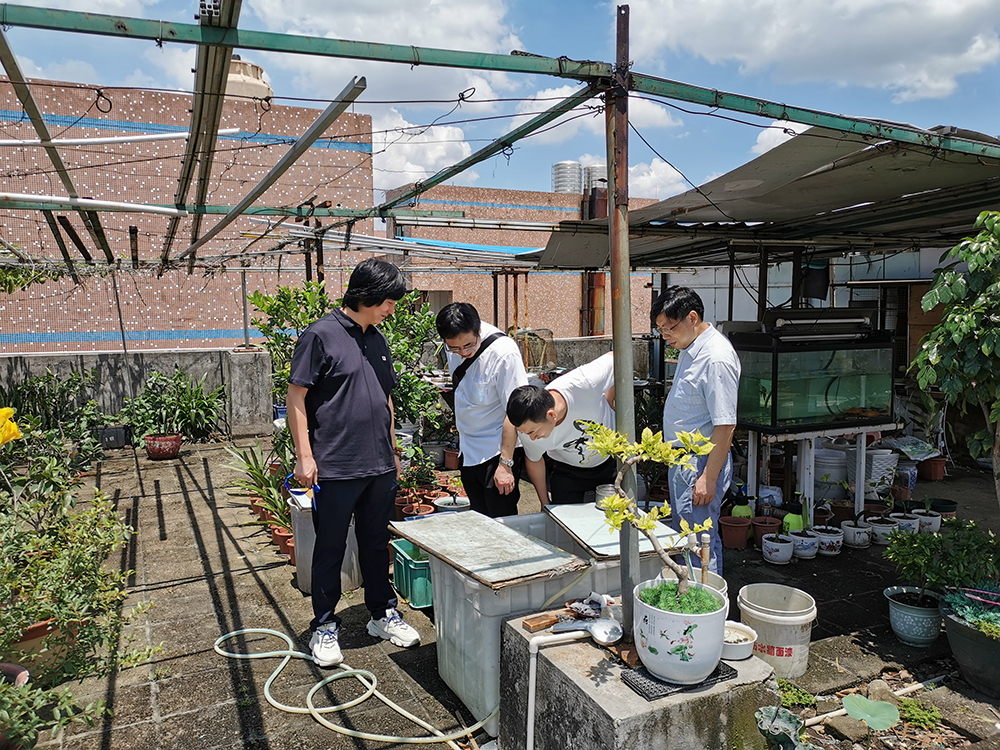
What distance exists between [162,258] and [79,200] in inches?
182

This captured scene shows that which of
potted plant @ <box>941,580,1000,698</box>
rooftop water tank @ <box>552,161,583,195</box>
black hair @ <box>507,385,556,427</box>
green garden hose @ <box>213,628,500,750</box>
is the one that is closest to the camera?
green garden hose @ <box>213,628,500,750</box>

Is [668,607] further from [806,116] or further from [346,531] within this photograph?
[806,116]

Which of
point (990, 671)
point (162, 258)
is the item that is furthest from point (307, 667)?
point (162, 258)

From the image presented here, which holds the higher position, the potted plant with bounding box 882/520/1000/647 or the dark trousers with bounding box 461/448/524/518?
the dark trousers with bounding box 461/448/524/518

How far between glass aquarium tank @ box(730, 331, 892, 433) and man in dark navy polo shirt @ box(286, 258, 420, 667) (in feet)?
11.5

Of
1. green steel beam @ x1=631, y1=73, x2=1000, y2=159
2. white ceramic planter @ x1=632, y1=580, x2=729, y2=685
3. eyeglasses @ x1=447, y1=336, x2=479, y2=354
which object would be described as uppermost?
green steel beam @ x1=631, y1=73, x2=1000, y2=159

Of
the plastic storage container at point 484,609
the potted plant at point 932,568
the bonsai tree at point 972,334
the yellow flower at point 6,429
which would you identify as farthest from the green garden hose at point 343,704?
the bonsai tree at point 972,334

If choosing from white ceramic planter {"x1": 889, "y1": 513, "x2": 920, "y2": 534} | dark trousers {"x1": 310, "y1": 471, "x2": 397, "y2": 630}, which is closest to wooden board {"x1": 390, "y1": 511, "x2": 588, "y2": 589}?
dark trousers {"x1": 310, "y1": 471, "x2": 397, "y2": 630}

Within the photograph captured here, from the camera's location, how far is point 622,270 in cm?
263

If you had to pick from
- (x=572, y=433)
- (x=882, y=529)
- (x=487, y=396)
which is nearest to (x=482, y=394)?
(x=487, y=396)

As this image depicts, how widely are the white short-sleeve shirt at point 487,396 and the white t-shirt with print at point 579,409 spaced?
0.72ft

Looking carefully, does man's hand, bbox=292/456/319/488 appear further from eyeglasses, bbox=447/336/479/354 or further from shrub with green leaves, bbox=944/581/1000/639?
shrub with green leaves, bbox=944/581/1000/639

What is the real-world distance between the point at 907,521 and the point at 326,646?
4.68m

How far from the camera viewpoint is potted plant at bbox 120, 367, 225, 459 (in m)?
9.45
